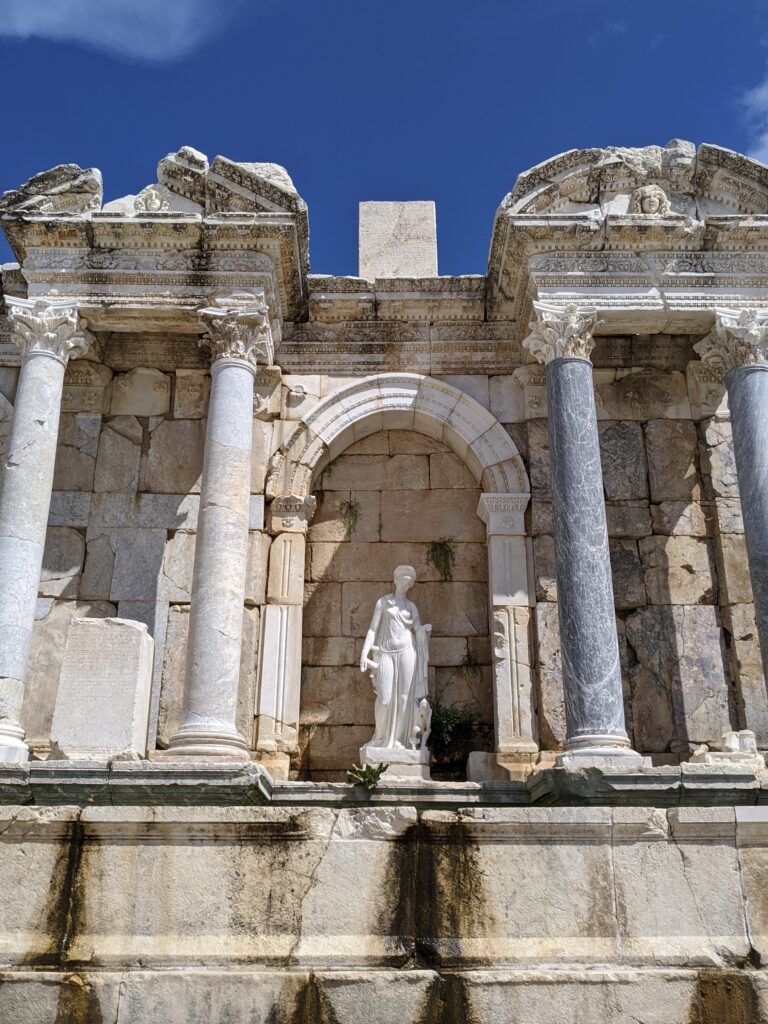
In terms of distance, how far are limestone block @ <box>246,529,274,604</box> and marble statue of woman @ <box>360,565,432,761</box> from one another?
1.45m

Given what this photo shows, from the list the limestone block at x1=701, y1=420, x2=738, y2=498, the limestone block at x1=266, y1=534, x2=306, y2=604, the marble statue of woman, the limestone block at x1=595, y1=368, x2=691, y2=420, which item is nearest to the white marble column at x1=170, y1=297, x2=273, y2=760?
the limestone block at x1=266, y1=534, x2=306, y2=604

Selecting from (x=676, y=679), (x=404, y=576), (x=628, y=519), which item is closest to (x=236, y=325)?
(x=404, y=576)

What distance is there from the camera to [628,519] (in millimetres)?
11766

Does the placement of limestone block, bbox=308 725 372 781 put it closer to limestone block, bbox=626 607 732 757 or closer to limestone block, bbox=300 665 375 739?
limestone block, bbox=300 665 375 739

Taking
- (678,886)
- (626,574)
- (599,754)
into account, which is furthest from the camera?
(626,574)

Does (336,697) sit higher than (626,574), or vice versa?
(626,574)

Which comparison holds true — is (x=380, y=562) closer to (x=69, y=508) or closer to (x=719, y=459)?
(x=69, y=508)

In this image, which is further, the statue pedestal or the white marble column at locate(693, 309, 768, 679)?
the white marble column at locate(693, 309, 768, 679)

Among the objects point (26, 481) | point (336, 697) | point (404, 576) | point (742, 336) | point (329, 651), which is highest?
point (742, 336)

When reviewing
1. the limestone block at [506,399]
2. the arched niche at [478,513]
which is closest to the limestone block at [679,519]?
the arched niche at [478,513]

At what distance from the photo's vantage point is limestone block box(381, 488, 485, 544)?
12.3m

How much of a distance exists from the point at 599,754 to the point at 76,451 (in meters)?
7.00

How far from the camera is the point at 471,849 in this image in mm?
5398

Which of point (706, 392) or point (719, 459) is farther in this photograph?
point (706, 392)
